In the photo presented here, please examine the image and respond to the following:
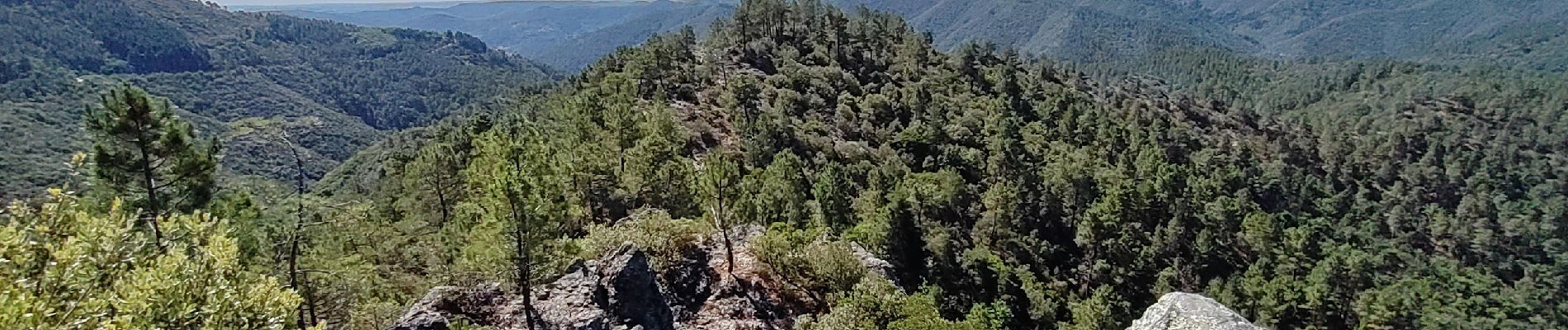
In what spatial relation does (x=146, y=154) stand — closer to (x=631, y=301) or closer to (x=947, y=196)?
(x=631, y=301)

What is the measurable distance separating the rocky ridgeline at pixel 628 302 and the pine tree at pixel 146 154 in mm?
9819

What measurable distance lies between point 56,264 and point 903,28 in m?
139

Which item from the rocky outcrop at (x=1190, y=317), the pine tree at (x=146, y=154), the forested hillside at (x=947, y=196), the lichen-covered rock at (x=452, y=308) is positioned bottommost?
the forested hillside at (x=947, y=196)

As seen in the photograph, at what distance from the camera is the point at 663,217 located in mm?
34469

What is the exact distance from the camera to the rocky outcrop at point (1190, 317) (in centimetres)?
1411

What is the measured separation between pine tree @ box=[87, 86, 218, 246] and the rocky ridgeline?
982cm

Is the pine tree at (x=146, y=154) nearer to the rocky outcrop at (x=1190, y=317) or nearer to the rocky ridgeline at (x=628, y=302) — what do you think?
the rocky ridgeline at (x=628, y=302)

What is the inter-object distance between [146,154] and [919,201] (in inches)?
2014

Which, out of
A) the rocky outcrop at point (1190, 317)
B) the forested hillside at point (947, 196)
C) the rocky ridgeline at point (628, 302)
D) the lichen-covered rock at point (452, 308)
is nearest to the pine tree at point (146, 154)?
the lichen-covered rock at point (452, 308)

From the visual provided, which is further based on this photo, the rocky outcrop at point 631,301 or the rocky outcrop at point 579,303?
the rocky outcrop at point 631,301

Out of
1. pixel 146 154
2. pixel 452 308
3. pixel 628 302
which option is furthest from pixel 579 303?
pixel 146 154

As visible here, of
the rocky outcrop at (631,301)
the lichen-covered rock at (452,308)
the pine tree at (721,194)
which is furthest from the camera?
the pine tree at (721,194)

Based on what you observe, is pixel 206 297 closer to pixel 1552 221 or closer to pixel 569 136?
pixel 569 136

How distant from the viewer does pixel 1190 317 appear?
1438 centimetres
